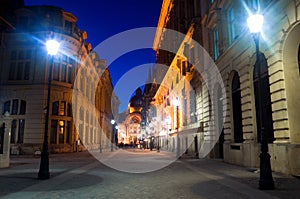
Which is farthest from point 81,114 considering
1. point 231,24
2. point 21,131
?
point 231,24

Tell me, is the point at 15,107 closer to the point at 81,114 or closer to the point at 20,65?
the point at 20,65

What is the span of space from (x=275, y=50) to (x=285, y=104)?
2601mm

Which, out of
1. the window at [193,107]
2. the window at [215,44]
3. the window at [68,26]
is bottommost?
the window at [193,107]

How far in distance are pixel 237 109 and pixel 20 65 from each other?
27.5 m

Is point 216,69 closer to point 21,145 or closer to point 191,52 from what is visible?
point 191,52

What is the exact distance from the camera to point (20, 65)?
3362 centimetres

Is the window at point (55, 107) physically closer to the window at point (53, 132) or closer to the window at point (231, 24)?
the window at point (53, 132)

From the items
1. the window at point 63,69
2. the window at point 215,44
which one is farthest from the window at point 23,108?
the window at point 215,44

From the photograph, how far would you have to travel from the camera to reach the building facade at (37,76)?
3153 centimetres

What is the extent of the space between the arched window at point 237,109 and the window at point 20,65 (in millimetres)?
25561

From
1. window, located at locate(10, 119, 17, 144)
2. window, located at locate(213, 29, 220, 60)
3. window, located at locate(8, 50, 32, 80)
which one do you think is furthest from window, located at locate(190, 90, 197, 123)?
window, located at locate(10, 119, 17, 144)

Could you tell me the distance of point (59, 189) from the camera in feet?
27.9

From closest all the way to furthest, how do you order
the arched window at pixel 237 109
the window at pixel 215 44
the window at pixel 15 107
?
the arched window at pixel 237 109
the window at pixel 215 44
the window at pixel 15 107

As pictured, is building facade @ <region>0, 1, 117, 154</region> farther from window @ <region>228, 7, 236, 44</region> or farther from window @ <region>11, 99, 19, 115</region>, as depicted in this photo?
window @ <region>228, 7, 236, 44</region>
